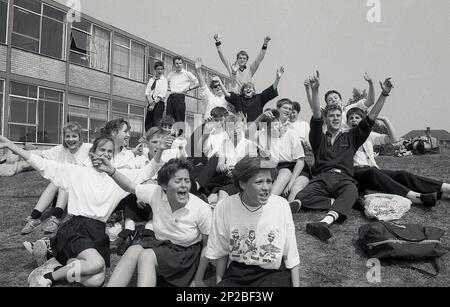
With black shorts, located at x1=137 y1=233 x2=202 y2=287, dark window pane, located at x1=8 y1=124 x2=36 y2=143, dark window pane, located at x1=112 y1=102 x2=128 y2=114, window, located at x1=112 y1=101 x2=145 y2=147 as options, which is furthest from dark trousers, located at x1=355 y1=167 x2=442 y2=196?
dark window pane, located at x1=112 y1=102 x2=128 y2=114

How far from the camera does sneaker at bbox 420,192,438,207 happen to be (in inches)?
197

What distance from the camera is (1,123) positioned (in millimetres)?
15711

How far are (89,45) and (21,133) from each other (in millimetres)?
6271

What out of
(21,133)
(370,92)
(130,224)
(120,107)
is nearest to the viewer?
(130,224)

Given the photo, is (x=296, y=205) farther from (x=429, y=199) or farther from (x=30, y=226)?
(x=30, y=226)

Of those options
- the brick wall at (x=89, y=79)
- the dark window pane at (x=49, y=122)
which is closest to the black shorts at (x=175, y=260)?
the dark window pane at (x=49, y=122)

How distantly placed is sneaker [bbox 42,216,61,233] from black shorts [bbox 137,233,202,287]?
1.95m

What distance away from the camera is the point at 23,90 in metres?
16.9

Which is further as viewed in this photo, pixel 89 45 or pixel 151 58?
pixel 151 58

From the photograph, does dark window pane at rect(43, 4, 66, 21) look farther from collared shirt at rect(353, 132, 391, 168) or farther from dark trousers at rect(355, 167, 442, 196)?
dark trousers at rect(355, 167, 442, 196)

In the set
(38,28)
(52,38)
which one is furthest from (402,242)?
(52,38)

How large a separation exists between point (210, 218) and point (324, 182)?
7.57ft

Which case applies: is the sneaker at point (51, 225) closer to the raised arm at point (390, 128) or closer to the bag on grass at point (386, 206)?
the bag on grass at point (386, 206)
